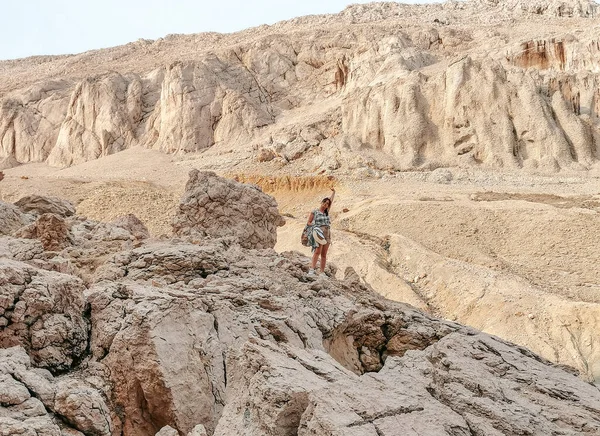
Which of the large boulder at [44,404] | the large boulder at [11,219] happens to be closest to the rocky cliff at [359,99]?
the large boulder at [11,219]

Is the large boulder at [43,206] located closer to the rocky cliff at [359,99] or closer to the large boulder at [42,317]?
the large boulder at [42,317]

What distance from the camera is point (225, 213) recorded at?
31.9ft

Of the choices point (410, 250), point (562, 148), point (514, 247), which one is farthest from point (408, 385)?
point (562, 148)

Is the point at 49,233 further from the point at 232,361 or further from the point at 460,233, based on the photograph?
the point at 460,233

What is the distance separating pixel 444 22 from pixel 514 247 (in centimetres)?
4012

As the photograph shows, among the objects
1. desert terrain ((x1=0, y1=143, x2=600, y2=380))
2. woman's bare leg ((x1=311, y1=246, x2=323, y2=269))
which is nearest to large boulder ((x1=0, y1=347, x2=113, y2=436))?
woman's bare leg ((x1=311, y1=246, x2=323, y2=269))

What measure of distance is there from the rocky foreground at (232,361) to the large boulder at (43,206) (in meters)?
4.01

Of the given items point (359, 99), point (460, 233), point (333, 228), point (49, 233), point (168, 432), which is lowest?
point (460, 233)

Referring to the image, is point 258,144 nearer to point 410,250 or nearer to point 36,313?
point 410,250

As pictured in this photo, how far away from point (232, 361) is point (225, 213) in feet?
17.0

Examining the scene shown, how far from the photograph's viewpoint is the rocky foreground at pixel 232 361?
12.8 feet

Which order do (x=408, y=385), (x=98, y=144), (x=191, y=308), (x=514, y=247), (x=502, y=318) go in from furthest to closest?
(x=98, y=144), (x=514, y=247), (x=502, y=318), (x=191, y=308), (x=408, y=385)

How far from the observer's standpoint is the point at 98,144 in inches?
1620

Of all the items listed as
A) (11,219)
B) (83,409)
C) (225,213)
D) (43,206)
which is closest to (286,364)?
(83,409)
